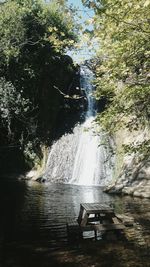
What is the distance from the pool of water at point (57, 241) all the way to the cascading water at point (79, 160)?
41.2ft

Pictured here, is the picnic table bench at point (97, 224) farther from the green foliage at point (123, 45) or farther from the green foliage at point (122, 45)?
the green foliage at point (123, 45)

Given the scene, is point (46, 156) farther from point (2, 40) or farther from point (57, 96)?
point (2, 40)

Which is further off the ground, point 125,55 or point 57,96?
point 57,96

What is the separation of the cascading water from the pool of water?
12.6 m

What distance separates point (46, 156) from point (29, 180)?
11.3 ft

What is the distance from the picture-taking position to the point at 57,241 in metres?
10.5

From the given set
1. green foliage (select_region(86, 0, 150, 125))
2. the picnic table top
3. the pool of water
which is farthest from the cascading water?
green foliage (select_region(86, 0, 150, 125))

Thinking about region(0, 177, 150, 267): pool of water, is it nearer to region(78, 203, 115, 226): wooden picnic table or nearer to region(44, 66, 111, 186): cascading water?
region(78, 203, 115, 226): wooden picnic table

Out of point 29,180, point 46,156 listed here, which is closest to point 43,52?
point 46,156

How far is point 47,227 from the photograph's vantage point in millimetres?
12531

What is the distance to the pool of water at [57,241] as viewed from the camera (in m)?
8.24

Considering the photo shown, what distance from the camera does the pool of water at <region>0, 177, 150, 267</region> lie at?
824 cm

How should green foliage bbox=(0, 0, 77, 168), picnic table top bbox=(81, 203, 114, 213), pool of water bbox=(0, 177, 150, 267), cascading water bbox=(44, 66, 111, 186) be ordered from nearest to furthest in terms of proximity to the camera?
pool of water bbox=(0, 177, 150, 267), picnic table top bbox=(81, 203, 114, 213), cascading water bbox=(44, 66, 111, 186), green foliage bbox=(0, 0, 77, 168)

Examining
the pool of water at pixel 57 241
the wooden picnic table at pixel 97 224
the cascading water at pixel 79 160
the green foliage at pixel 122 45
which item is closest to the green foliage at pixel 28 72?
the cascading water at pixel 79 160
